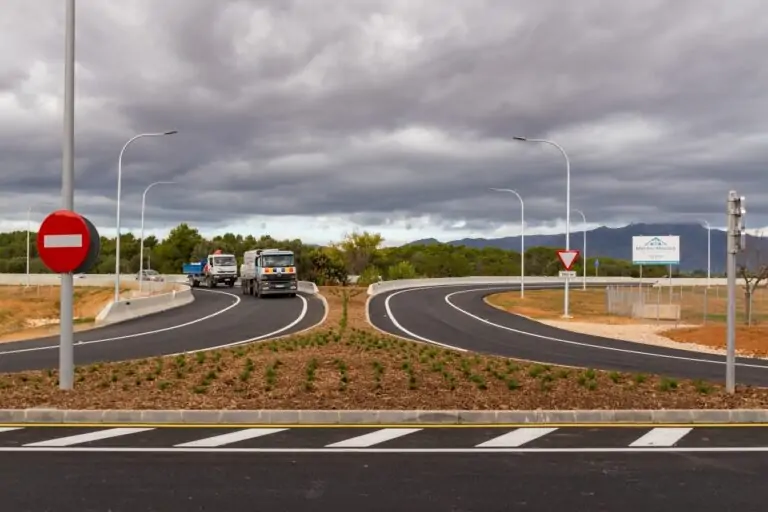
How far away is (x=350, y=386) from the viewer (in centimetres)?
1244

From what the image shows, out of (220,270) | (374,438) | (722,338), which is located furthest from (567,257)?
(220,270)

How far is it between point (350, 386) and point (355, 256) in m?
112

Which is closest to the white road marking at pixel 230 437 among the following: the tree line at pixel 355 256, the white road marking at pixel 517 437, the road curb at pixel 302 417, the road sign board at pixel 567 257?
the road curb at pixel 302 417

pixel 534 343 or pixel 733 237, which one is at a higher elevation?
pixel 733 237

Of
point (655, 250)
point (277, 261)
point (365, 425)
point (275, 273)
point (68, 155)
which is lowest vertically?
point (365, 425)

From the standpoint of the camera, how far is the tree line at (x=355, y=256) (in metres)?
125

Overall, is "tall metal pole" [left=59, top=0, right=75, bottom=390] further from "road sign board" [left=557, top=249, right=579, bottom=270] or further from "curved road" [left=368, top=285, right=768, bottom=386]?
"road sign board" [left=557, top=249, right=579, bottom=270]

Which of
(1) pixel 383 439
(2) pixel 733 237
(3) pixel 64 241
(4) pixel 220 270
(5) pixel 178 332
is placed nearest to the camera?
(1) pixel 383 439

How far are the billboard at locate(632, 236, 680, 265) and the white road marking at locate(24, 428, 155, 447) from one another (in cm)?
4932

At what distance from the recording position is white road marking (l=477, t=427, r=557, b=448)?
29.5ft

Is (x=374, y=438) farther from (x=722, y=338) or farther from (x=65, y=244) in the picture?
(x=722, y=338)
